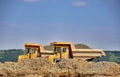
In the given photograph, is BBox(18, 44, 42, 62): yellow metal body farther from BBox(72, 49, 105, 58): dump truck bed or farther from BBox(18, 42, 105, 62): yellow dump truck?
BBox(72, 49, 105, 58): dump truck bed

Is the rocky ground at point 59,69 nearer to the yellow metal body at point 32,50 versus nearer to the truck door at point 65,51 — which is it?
the truck door at point 65,51

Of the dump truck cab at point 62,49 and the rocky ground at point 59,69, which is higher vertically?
the dump truck cab at point 62,49

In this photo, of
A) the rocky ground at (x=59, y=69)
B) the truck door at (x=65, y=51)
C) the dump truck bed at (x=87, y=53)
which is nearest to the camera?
the rocky ground at (x=59, y=69)

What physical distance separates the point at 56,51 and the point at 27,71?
982cm

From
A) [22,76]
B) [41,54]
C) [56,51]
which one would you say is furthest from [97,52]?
[22,76]

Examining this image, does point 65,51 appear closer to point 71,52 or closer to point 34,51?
point 71,52

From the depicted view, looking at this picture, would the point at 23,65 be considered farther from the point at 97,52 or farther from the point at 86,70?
the point at 97,52

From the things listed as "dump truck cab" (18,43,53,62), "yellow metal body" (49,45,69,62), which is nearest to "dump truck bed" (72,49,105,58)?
"yellow metal body" (49,45,69,62)

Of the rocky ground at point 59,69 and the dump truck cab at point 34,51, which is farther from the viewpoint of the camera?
the dump truck cab at point 34,51

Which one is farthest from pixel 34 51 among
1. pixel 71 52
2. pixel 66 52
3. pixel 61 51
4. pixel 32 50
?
pixel 71 52

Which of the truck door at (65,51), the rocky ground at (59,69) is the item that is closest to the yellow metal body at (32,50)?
the truck door at (65,51)

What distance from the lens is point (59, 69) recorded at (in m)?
23.1

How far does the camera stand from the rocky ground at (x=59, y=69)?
22594 millimetres

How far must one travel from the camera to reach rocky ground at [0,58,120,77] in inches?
890
